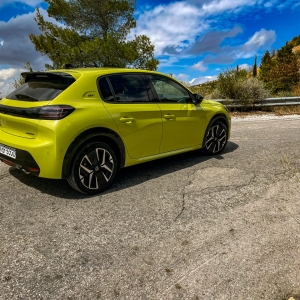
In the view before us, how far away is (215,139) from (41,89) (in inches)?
127

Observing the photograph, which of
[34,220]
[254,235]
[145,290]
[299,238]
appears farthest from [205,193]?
[34,220]

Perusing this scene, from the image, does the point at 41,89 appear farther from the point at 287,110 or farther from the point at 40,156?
the point at 287,110

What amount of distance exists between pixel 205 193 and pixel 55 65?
1608 cm

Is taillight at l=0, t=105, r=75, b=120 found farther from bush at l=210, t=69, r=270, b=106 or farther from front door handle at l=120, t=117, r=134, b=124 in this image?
bush at l=210, t=69, r=270, b=106

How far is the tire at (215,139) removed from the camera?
5184 millimetres

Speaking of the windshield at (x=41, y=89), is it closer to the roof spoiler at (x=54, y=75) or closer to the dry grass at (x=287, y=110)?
the roof spoiler at (x=54, y=75)

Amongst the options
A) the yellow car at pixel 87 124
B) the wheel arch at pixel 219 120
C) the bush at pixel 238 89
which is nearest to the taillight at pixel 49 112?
the yellow car at pixel 87 124

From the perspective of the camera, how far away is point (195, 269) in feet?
7.20

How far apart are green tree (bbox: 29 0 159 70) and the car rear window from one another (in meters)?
13.2

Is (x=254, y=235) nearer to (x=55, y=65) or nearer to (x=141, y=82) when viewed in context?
(x=141, y=82)

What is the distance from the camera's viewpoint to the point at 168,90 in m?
4.52

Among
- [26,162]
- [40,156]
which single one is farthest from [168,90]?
[26,162]

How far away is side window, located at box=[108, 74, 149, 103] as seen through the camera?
3.77 metres

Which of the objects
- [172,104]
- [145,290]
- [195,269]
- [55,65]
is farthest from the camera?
[55,65]
